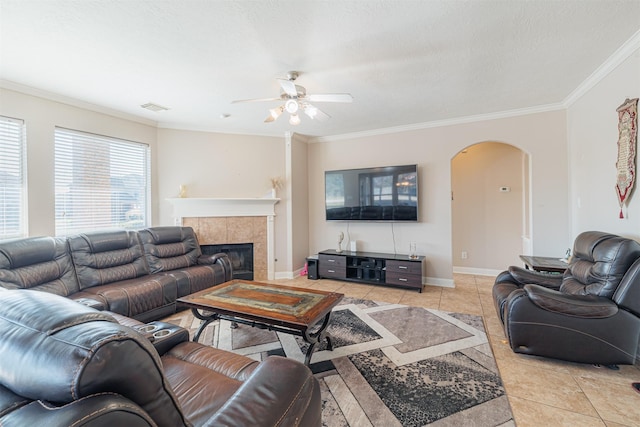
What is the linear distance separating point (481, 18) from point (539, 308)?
7.41 feet

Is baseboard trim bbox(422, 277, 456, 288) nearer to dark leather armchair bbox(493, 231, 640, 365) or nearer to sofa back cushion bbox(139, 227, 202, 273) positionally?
dark leather armchair bbox(493, 231, 640, 365)

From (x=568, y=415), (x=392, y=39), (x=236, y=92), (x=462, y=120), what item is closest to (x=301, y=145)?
(x=236, y=92)

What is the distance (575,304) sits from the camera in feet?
6.80

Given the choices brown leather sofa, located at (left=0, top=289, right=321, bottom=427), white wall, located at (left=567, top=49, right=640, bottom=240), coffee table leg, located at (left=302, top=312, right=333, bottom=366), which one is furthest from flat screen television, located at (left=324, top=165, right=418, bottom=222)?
brown leather sofa, located at (left=0, top=289, right=321, bottom=427)

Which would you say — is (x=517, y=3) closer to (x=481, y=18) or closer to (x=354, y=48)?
(x=481, y=18)

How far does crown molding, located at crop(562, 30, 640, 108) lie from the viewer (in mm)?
2254

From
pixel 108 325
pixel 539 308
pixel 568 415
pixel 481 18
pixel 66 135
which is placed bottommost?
pixel 568 415

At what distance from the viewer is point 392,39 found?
7.20 ft

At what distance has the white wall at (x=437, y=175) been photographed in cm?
367

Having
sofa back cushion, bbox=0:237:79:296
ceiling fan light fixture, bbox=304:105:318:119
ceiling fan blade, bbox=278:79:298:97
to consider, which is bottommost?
sofa back cushion, bbox=0:237:79:296

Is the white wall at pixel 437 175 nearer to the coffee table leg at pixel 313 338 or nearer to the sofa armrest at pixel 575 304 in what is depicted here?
the sofa armrest at pixel 575 304

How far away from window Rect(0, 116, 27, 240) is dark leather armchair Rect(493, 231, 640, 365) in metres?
5.03

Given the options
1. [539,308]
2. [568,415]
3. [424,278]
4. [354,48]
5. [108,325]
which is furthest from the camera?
[424,278]

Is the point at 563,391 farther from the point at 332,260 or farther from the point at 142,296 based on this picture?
the point at 142,296
